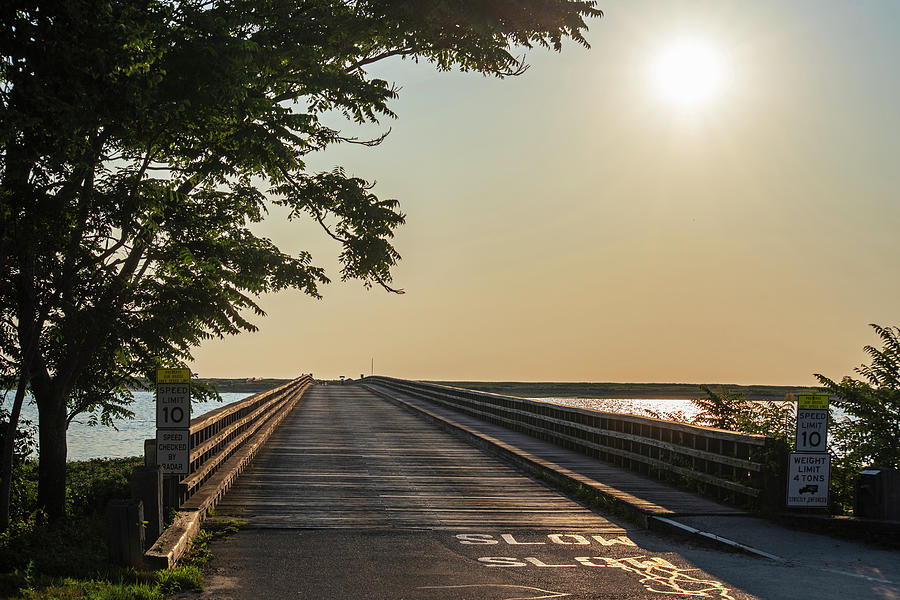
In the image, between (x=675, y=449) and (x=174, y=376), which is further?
(x=675, y=449)

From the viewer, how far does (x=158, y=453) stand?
11.8 metres

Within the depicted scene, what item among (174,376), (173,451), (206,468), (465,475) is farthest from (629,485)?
(174,376)

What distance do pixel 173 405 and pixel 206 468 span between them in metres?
2.19

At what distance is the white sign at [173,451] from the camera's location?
11789mm

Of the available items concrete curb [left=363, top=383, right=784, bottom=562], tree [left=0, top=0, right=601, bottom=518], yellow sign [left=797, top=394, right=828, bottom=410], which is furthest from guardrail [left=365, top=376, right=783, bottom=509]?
tree [left=0, top=0, right=601, bottom=518]

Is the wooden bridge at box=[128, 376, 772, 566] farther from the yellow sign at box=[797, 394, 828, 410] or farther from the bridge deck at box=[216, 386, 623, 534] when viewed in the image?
the yellow sign at box=[797, 394, 828, 410]

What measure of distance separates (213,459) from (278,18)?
27.1ft

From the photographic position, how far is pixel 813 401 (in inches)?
479

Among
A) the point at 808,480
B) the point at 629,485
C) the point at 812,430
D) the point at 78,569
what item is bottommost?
the point at 78,569

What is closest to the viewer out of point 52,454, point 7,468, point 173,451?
point 173,451

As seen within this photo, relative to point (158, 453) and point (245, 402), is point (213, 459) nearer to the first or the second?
point (158, 453)

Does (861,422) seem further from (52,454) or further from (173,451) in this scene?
(52,454)

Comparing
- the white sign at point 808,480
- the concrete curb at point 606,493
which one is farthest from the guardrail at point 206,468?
the white sign at point 808,480

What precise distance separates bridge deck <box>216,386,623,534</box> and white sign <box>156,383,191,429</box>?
1578 millimetres
